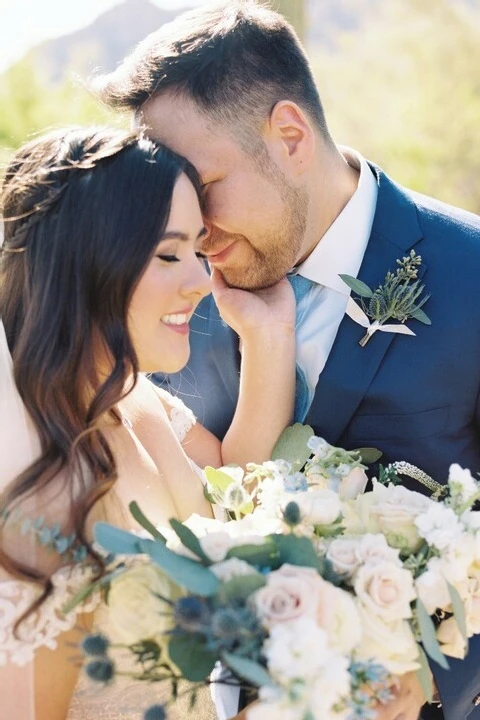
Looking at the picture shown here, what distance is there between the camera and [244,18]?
332 cm

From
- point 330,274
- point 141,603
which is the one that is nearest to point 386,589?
point 141,603

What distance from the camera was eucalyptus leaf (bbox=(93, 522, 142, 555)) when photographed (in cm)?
200

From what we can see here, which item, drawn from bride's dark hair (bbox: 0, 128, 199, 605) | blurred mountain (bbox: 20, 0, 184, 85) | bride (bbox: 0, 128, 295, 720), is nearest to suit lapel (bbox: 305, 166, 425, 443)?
bride (bbox: 0, 128, 295, 720)

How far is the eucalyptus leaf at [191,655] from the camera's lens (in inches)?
76.1

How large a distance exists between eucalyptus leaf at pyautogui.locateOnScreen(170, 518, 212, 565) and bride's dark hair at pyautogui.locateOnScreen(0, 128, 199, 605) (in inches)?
15.5

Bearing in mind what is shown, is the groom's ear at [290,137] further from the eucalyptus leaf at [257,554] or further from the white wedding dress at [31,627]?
the eucalyptus leaf at [257,554]

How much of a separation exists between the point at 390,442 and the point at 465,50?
3244cm

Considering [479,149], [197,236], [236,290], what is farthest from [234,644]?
[479,149]

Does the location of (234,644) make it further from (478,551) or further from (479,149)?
(479,149)

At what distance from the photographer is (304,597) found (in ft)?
6.29

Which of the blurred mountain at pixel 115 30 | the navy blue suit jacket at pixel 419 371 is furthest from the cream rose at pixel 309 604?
the blurred mountain at pixel 115 30

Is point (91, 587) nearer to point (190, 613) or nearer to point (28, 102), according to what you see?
point (190, 613)

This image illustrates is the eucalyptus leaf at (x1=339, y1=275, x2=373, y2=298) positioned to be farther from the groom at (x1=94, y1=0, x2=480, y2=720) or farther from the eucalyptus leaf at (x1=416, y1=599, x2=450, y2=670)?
the eucalyptus leaf at (x1=416, y1=599, x2=450, y2=670)

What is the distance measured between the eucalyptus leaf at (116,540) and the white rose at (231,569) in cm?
17
